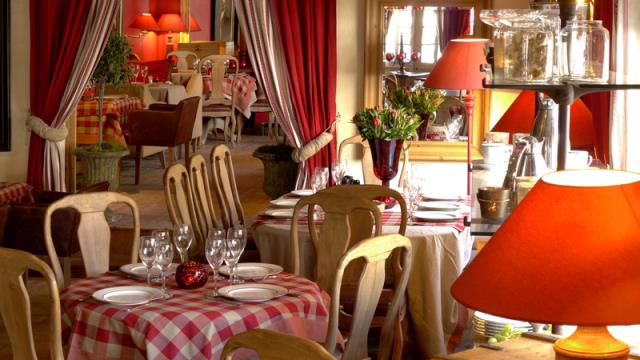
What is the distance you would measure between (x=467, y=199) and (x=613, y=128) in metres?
1.03

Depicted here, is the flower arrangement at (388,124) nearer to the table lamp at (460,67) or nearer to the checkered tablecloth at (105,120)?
the table lamp at (460,67)

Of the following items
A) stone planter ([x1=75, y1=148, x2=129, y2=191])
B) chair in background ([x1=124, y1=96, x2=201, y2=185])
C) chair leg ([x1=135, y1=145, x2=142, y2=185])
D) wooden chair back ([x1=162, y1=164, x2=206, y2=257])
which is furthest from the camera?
chair in background ([x1=124, y1=96, x2=201, y2=185])

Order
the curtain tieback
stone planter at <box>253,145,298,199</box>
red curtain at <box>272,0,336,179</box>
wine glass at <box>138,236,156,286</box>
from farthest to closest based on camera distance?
stone planter at <box>253,145,298,199</box>
the curtain tieback
red curtain at <box>272,0,336,179</box>
wine glass at <box>138,236,156,286</box>

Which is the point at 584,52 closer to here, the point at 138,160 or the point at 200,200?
the point at 200,200

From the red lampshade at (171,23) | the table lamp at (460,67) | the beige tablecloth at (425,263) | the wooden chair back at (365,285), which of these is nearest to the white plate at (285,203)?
the beige tablecloth at (425,263)

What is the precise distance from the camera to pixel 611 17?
5.42 metres

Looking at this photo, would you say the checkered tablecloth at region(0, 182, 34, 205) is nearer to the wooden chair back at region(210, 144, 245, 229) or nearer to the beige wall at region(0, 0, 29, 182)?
the beige wall at region(0, 0, 29, 182)

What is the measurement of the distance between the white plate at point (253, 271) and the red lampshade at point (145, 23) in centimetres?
1152

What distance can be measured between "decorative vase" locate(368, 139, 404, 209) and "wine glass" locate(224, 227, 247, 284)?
1.66 m

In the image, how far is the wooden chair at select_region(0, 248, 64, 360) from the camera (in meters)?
3.28

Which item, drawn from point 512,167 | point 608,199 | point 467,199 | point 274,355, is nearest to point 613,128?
point 467,199

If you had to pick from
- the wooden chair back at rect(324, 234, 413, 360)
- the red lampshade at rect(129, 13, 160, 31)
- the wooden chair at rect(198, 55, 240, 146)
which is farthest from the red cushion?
the wooden chair back at rect(324, 234, 413, 360)

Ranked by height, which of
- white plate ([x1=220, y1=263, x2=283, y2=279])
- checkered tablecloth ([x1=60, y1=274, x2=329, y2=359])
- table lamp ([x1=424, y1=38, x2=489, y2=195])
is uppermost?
table lamp ([x1=424, y1=38, x2=489, y2=195])

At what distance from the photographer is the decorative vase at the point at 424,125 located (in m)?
7.11
